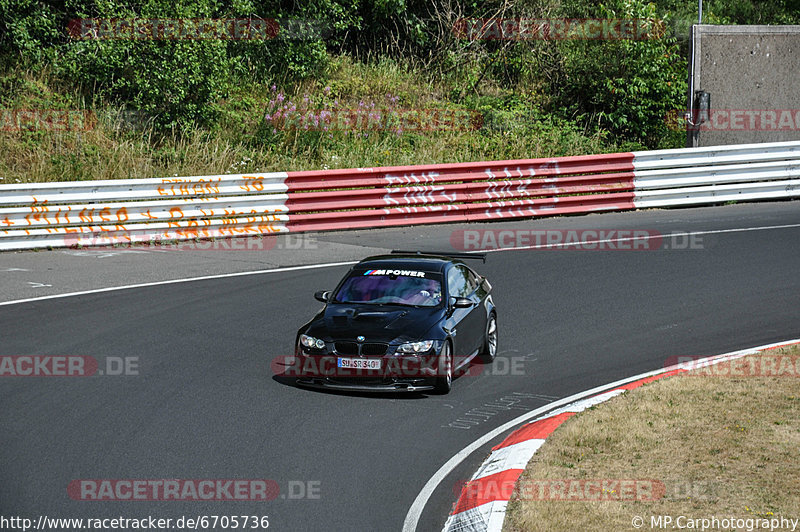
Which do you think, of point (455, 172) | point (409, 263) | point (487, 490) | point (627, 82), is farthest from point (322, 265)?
point (627, 82)

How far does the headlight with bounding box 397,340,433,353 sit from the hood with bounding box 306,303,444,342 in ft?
0.23

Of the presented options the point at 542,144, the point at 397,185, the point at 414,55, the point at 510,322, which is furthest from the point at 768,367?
the point at 414,55

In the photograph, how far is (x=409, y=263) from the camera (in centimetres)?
1220

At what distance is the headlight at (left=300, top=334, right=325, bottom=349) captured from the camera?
10.9 meters

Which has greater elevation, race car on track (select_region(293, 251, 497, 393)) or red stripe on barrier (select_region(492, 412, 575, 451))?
race car on track (select_region(293, 251, 497, 393))

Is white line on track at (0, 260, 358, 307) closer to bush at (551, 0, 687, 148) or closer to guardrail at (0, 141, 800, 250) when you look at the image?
guardrail at (0, 141, 800, 250)

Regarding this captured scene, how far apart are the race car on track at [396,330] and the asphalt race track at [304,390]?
0.26m

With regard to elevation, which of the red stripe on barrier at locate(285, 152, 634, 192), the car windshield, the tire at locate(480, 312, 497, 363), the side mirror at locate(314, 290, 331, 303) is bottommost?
the tire at locate(480, 312, 497, 363)

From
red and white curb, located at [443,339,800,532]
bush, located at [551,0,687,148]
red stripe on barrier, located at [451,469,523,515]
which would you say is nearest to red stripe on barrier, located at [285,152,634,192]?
bush, located at [551,0,687,148]

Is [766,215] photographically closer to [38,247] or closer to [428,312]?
[428,312]

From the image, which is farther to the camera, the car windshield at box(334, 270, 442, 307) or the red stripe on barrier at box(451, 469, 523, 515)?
the car windshield at box(334, 270, 442, 307)

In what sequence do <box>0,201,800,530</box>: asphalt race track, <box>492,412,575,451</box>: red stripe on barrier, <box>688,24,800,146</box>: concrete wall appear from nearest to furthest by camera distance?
1. <box>0,201,800,530</box>: asphalt race track
2. <box>492,412,575,451</box>: red stripe on barrier
3. <box>688,24,800,146</box>: concrete wall

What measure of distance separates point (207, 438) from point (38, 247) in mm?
10681

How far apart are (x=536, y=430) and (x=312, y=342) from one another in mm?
2684
